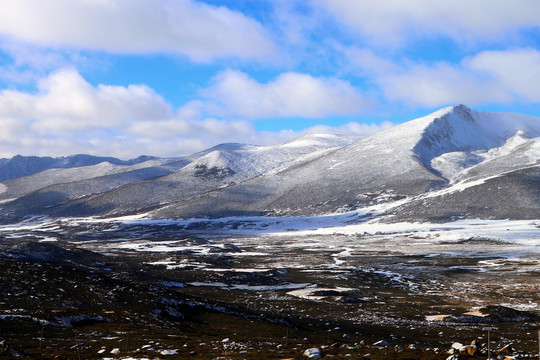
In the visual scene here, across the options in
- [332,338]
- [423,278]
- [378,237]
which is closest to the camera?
[332,338]

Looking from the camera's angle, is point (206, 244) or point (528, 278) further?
point (206, 244)

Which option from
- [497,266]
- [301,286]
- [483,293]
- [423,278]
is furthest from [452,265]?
[301,286]

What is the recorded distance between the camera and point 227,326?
40031 mm

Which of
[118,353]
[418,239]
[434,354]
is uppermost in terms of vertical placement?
[118,353]

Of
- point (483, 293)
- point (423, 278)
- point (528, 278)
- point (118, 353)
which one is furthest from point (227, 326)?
point (528, 278)

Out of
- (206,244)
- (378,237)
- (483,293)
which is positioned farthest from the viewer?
(378,237)

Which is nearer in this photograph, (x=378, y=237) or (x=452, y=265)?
(x=452, y=265)

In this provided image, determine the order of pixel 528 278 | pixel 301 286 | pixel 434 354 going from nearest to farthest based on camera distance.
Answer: pixel 434 354 → pixel 301 286 → pixel 528 278

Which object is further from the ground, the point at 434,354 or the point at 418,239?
the point at 434,354

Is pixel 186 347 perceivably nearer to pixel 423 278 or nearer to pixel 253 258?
pixel 423 278

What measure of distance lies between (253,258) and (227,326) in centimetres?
8746

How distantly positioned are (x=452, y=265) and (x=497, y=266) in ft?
31.6

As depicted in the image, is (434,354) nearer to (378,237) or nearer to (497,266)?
(497,266)

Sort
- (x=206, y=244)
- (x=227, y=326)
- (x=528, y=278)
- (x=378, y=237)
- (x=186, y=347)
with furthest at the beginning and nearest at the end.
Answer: (x=378, y=237)
(x=206, y=244)
(x=528, y=278)
(x=227, y=326)
(x=186, y=347)
